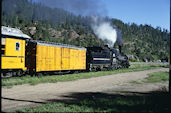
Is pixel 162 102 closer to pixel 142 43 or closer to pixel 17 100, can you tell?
pixel 17 100

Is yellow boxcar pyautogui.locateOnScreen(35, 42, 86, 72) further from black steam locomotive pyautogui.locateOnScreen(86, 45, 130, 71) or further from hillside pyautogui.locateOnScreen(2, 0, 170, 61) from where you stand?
hillside pyautogui.locateOnScreen(2, 0, 170, 61)

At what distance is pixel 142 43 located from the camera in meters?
198

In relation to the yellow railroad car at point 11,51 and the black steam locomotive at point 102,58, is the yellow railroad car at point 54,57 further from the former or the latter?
the black steam locomotive at point 102,58

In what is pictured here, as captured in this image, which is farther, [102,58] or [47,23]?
[47,23]

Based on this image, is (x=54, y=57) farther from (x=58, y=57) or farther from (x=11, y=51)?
(x=11, y=51)

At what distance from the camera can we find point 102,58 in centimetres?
2938

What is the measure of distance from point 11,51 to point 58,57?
19.5 ft

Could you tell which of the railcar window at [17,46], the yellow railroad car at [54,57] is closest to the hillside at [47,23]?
the yellow railroad car at [54,57]

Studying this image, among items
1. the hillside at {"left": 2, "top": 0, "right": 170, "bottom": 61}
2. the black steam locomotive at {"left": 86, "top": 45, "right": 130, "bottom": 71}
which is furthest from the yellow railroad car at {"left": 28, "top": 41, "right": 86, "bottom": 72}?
the hillside at {"left": 2, "top": 0, "right": 170, "bottom": 61}

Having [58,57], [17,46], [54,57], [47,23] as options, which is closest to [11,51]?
[17,46]

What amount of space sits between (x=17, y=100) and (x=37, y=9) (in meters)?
29.3

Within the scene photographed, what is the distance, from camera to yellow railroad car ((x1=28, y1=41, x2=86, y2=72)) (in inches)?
738

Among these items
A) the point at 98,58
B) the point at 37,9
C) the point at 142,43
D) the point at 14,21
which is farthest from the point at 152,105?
the point at 142,43

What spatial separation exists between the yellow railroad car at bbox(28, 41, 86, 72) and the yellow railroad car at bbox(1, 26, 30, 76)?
3.86ft
